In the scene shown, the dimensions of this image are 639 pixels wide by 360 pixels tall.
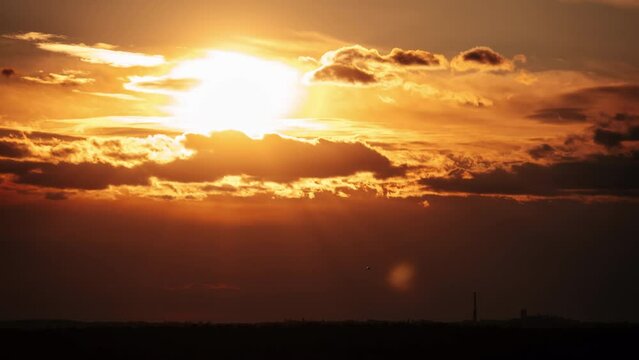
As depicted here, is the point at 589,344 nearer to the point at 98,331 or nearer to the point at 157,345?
the point at 157,345

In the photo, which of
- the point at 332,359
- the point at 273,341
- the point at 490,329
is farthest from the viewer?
the point at 490,329

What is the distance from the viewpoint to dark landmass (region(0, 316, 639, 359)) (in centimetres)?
7638

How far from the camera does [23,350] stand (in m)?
76.5

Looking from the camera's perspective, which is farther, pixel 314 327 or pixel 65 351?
pixel 314 327

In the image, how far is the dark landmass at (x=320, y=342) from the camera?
251 ft

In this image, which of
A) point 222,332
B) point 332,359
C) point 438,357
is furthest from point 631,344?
point 222,332

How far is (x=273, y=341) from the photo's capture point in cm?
Answer: 8069

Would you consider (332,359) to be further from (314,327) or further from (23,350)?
(23,350)

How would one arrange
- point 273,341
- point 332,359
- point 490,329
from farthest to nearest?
point 490,329, point 273,341, point 332,359

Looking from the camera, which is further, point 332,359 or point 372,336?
point 372,336

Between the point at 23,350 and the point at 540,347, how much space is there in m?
41.0

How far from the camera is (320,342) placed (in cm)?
8019

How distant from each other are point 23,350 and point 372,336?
28019 millimetres

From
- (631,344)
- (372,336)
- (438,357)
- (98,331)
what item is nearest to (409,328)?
(372,336)
